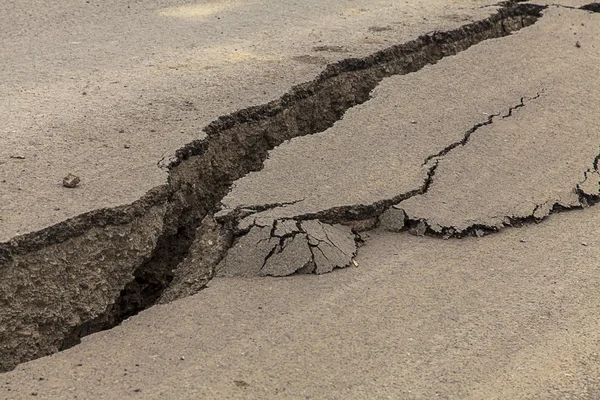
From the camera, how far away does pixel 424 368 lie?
326 centimetres

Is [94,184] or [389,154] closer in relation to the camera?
[94,184]

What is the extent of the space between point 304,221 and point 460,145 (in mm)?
1283

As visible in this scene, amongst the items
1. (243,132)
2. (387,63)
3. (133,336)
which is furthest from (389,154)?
(133,336)

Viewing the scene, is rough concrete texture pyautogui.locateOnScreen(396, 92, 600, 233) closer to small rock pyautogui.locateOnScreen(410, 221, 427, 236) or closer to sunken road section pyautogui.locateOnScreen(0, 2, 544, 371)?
small rock pyautogui.locateOnScreen(410, 221, 427, 236)

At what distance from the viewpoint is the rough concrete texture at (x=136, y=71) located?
4184mm

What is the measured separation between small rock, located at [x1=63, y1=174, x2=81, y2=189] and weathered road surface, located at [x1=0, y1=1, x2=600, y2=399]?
0.10ft

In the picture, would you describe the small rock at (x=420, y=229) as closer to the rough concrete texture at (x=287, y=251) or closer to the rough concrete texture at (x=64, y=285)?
the rough concrete texture at (x=287, y=251)

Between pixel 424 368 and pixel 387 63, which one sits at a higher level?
pixel 387 63

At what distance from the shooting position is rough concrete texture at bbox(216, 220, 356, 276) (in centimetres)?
385

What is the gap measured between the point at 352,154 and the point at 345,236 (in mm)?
763

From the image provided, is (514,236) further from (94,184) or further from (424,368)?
(94,184)

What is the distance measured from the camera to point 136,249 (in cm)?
389

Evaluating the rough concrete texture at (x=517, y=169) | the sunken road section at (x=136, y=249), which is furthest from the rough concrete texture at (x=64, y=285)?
the rough concrete texture at (x=517, y=169)

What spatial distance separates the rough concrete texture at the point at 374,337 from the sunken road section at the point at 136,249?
0.86 feet
